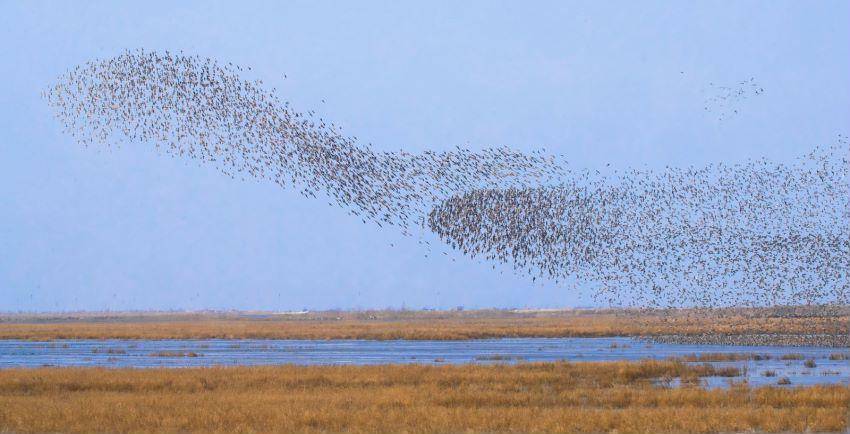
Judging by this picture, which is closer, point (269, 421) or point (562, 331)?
point (269, 421)

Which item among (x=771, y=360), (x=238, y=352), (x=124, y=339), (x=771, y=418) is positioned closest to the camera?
(x=771, y=418)

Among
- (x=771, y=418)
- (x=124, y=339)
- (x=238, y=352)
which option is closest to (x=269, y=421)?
(x=771, y=418)

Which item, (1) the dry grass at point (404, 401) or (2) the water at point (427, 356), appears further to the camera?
(2) the water at point (427, 356)

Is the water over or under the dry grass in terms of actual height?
over

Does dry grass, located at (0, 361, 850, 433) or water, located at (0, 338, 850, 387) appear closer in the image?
dry grass, located at (0, 361, 850, 433)

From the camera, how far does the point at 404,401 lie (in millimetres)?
31109

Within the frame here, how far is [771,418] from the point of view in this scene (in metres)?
26.6

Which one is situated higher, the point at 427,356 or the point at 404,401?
the point at 427,356

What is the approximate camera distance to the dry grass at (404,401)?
2623 cm

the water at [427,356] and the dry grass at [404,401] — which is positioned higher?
the water at [427,356]

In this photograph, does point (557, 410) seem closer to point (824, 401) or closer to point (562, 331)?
point (824, 401)

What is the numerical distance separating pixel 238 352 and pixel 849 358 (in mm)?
33288

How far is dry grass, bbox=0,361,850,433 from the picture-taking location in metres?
26.2

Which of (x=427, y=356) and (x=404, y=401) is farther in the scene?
(x=427, y=356)
